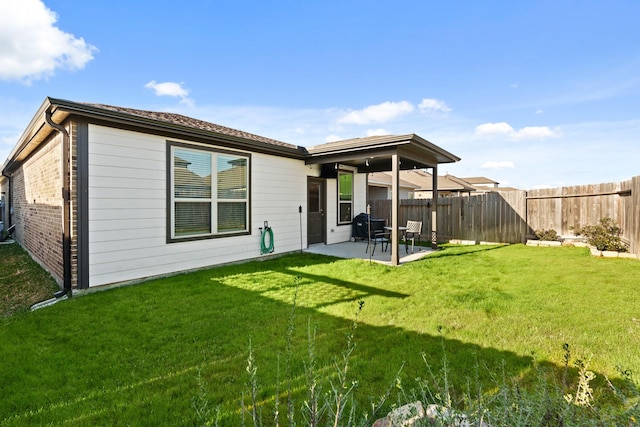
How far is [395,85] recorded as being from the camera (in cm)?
1114

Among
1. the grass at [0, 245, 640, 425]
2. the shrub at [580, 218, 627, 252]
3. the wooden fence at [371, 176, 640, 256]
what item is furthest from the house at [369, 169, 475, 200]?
the grass at [0, 245, 640, 425]

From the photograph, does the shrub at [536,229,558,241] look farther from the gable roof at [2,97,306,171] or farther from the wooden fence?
the gable roof at [2,97,306,171]

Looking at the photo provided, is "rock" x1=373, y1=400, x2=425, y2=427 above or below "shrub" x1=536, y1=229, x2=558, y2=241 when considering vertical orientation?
below

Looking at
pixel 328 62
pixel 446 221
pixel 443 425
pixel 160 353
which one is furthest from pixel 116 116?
pixel 446 221

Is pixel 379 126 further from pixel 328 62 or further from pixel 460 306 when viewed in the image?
pixel 460 306

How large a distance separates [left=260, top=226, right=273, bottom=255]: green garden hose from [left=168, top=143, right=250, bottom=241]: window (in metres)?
0.50

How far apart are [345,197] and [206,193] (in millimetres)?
5367

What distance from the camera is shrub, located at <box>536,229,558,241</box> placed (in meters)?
9.30

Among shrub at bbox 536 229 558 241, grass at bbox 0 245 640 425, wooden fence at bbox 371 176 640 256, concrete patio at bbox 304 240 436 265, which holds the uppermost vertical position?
wooden fence at bbox 371 176 640 256

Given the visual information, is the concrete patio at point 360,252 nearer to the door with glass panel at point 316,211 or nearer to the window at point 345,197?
the door with glass panel at point 316,211

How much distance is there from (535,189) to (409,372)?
32.2ft

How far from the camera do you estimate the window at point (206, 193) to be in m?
6.04

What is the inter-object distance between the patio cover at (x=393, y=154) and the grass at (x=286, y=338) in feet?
5.83

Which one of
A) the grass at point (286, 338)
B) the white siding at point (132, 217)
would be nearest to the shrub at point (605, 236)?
the grass at point (286, 338)
